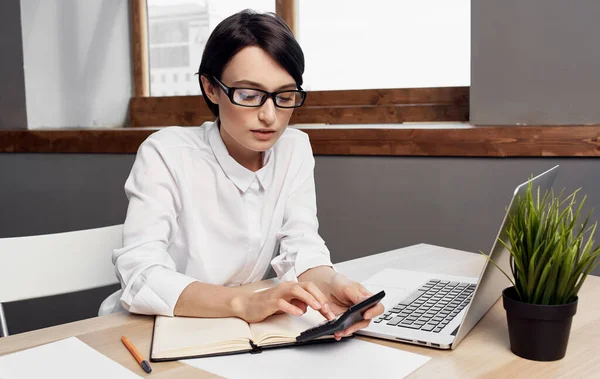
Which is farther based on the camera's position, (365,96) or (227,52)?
(365,96)

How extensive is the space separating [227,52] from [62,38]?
1.79 m

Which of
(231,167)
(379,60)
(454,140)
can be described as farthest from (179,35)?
(231,167)

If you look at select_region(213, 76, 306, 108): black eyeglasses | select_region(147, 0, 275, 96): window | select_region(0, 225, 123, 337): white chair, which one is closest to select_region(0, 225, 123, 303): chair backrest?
select_region(0, 225, 123, 337): white chair

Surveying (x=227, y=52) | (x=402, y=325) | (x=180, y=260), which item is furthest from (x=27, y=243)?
(x=402, y=325)

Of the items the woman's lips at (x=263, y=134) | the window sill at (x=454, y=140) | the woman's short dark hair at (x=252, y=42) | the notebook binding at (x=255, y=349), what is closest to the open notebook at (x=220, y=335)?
the notebook binding at (x=255, y=349)

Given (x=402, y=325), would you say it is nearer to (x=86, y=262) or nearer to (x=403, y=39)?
(x=86, y=262)

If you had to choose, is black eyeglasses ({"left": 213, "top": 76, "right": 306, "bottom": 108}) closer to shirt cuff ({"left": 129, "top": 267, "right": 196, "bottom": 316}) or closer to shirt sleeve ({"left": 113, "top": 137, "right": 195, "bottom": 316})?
shirt sleeve ({"left": 113, "top": 137, "right": 195, "bottom": 316})

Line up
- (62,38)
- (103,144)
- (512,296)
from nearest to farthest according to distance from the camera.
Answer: (512,296) < (103,144) < (62,38)

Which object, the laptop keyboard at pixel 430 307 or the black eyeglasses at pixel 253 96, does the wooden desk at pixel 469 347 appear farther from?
the black eyeglasses at pixel 253 96

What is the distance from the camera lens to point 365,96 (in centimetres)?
225

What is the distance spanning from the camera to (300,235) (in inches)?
53.6

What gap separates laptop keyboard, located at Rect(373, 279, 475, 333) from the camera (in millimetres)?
910

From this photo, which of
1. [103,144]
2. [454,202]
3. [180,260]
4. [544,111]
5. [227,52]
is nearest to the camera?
[227,52]

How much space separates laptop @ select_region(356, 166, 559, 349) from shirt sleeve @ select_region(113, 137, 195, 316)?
1.14 feet
